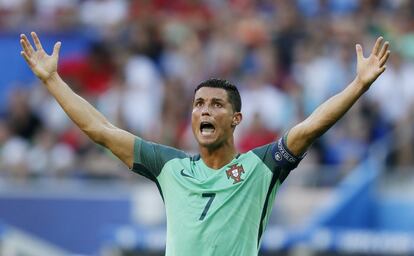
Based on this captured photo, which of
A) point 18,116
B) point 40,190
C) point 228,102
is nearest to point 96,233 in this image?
point 40,190

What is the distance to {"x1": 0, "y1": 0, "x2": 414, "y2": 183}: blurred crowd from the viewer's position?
14.6 meters

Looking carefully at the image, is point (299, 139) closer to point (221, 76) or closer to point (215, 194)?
point (215, 194)

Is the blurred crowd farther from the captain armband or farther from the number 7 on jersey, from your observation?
the number 7 on jersey

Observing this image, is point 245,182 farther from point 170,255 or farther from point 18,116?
point 18,116

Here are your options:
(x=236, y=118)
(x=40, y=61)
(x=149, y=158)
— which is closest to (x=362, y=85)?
(x=236, y=118)

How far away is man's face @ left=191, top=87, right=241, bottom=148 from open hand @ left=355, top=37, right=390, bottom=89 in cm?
85

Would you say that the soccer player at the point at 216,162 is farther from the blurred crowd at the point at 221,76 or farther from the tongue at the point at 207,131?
the blurred crowd at the point at 221,76

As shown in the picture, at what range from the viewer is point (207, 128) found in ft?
25.4

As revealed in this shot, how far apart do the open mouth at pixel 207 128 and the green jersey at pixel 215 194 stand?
0.73ft

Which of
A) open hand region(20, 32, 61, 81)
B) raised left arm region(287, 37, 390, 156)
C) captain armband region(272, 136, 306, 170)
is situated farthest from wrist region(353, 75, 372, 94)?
open hand region(20, 32, 61, 81)

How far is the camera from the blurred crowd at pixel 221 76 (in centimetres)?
1458

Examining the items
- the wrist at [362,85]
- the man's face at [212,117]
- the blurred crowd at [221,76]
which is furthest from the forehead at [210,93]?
the blurred crowd at [221,76]

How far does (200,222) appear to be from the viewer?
7.43 meters

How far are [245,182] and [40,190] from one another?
898 cm
